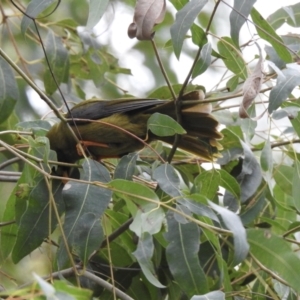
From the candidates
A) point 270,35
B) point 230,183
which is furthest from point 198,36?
point 230,183

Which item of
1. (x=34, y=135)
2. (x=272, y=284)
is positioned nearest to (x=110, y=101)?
(x=34, y=135)

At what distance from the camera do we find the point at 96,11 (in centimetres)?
222

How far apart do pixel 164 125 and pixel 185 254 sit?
0.46m

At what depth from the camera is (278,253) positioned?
2.40 meters

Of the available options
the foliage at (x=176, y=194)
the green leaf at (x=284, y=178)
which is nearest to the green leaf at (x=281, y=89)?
the foliage at (x=176, y=194)

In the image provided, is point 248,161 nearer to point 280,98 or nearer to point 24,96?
point 280,98

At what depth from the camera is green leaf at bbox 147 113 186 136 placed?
96.4 inches

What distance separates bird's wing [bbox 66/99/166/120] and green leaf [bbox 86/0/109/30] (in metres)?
0.97

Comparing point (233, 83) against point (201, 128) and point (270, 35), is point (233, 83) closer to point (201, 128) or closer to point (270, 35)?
point (201, 128)

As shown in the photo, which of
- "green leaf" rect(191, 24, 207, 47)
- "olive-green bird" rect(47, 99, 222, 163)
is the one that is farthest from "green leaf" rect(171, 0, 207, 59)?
"olive-green bird" rect(47, 99, 222, 163)

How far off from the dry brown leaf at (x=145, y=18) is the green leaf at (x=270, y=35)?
438 mm

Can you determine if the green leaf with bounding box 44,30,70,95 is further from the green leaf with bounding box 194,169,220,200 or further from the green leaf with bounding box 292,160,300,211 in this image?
the green leaf with bounding box 292,160,300,211

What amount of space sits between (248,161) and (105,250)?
2.21 feet

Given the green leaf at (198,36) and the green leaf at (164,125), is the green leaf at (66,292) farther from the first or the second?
the green leaf at (198,36)
